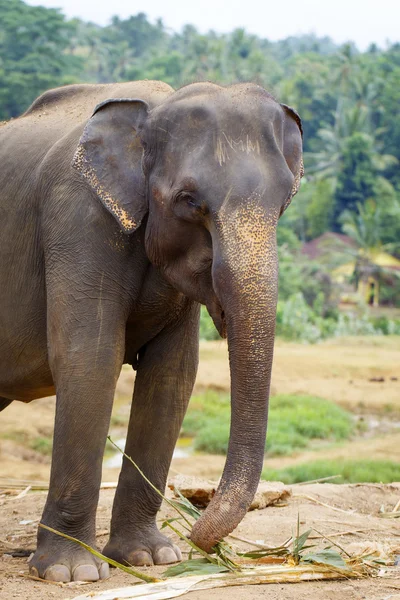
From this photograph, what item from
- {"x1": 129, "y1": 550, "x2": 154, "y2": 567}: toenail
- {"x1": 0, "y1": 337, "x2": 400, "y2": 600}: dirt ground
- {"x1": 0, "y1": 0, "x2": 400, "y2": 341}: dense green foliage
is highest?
{"x1": 0, "y1": 0, "x2": 400, "y2": 341}: dense green foliage

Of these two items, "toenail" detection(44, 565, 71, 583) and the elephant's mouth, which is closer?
the elephant's mouth

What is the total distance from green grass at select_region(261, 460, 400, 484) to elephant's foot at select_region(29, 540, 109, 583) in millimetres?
→ 5733

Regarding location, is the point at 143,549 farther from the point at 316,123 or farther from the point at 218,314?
the point at 316,123

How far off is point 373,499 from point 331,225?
115 ft

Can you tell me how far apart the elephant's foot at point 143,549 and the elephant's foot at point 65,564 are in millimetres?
294

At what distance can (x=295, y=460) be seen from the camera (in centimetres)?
1177

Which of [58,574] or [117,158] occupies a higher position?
[117,158]

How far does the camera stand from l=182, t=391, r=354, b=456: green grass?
39.9 ft

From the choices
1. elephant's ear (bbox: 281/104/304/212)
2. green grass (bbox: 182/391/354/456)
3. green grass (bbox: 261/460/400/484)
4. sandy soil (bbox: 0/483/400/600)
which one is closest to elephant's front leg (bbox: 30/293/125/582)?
sandy soil (bbox: 0/483/400/600)

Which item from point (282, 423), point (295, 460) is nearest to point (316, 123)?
point (282, 423)

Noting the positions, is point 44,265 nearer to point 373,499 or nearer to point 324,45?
point 373,499

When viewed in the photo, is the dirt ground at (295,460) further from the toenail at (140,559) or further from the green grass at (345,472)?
the green grass at (345,472)

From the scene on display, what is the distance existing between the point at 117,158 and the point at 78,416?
960mm

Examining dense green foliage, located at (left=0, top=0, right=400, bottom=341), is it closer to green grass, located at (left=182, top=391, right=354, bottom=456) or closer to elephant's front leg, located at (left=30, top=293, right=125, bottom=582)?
green grass, located at (left=182, top=391, right=354, bottom=456)
